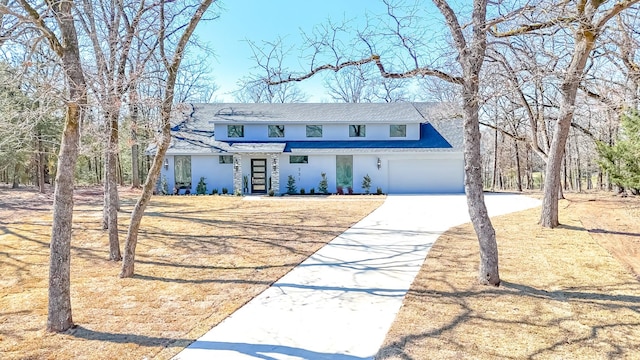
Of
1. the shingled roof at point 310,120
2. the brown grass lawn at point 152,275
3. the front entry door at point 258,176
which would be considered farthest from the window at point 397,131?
the brown grass lawn at point 152,275

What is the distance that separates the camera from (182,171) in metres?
21.2

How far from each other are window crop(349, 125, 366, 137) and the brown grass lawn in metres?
9.49

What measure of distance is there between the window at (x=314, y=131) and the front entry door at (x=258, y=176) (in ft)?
10.5

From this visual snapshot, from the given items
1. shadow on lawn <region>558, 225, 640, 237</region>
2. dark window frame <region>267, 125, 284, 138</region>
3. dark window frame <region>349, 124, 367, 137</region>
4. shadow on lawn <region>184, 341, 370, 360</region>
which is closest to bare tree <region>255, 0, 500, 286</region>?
shadow on lawn <region>184, 341, 370, 360</region>

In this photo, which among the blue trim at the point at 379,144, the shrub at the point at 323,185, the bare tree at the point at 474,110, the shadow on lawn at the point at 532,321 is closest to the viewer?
the shadow on lawn at the point at 532,321

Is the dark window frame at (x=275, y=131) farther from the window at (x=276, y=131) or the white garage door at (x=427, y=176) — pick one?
the white garage door at (x=427, y=176)

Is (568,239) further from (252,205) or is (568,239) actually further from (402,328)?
(252,205)

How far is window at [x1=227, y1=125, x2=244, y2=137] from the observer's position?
22.4 m

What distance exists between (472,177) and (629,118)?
11338mm

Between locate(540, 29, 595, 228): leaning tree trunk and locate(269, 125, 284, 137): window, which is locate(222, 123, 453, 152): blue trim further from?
locate(540, 29, 595, 228): leaning tree trunk

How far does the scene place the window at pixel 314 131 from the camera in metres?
22.4

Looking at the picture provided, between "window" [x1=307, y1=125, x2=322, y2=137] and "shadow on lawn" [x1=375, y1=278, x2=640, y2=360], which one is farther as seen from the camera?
"window" [x1=307, y1=125, x2=322, y2=137]

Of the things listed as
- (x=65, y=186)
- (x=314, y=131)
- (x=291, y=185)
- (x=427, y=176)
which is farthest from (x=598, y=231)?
(x=314, y=131)

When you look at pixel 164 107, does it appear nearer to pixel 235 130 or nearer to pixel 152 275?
pixel 152 275
